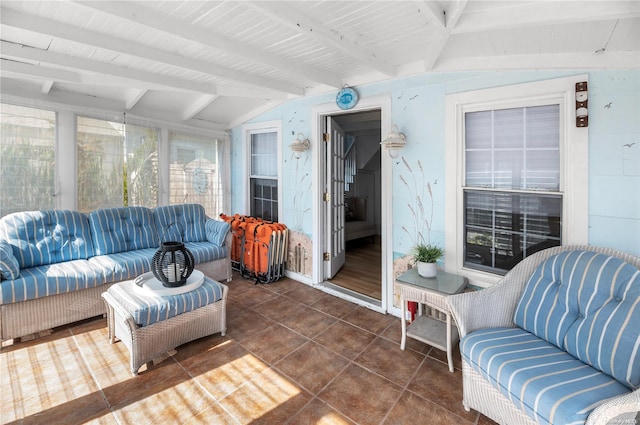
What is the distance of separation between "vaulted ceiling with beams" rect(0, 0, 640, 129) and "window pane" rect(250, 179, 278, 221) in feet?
5.37

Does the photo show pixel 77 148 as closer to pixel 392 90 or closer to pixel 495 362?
pixel 392 90

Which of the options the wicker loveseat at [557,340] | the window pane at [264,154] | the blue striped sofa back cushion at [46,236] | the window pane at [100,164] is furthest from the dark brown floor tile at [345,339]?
the window pane at [100,164]

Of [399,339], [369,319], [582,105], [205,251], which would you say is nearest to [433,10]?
[582,105]

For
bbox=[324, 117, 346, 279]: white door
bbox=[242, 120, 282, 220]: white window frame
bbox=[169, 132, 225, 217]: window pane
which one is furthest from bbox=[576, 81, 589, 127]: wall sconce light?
bbox=[169, 132, 225, 217]: window pane

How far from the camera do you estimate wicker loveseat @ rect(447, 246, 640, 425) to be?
130 cm

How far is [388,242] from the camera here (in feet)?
10.3

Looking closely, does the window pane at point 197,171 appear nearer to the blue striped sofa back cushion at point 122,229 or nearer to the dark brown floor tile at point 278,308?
the blue striped sofa back cushion at point 122,229

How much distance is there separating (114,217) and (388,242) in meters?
3.21

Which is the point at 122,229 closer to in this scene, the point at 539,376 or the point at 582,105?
the point at 539,376

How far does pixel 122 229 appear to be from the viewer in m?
3.51

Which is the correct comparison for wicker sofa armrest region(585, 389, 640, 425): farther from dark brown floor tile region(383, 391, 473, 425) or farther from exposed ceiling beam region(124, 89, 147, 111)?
exposed ceiling beam region(124, 89, 147, 111)

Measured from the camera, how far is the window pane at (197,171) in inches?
181

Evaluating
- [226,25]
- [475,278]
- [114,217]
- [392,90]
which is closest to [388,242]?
[475,278]

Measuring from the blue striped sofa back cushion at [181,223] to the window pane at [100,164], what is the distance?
25.7 inches
